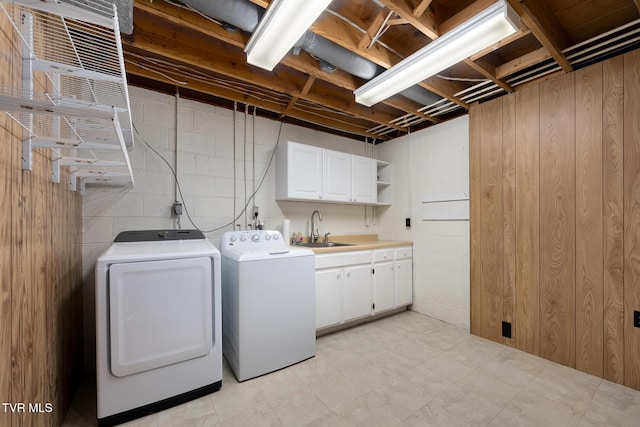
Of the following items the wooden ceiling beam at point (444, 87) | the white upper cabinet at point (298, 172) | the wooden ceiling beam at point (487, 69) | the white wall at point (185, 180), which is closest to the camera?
the wooden ceiling beam at point (487, 69)

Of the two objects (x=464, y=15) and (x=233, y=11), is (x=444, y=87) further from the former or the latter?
(x=233, y=11)

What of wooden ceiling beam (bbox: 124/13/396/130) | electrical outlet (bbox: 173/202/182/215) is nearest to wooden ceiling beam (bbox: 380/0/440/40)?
wooden ceiling beam (bbox: 124/13/396/130)

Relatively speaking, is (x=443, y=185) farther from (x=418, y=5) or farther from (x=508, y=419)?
(x=508, y=419)

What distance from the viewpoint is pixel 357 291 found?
118 inches

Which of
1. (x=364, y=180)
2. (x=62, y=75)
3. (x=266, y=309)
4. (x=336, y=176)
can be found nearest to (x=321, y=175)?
(x=336, y=176)

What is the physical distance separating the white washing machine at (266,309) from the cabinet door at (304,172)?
0.90 meters

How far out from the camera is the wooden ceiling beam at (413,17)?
1.56m

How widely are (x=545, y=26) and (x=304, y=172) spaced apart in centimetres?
227

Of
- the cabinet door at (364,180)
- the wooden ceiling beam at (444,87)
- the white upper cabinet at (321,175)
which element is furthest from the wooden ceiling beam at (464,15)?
the cabinet door at (364,180)

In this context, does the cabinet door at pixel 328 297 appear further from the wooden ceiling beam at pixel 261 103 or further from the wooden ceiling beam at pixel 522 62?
the wooden ceiling beam at pixel 522 62

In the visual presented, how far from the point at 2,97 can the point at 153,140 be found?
195cm

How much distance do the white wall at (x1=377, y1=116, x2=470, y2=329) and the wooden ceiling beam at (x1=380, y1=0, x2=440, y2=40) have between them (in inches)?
59.0

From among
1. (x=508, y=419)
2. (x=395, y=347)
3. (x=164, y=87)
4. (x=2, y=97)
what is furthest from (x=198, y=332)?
(x=164, y=87)

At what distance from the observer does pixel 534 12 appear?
5.53ft
